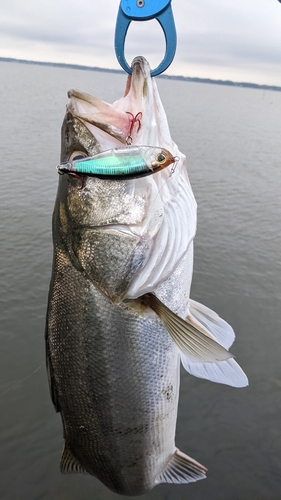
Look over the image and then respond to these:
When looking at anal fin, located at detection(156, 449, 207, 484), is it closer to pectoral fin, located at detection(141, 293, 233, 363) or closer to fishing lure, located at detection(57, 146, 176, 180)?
pectoral fin, located at detection(141, 293, 233, 363)

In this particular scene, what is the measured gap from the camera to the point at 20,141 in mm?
17906

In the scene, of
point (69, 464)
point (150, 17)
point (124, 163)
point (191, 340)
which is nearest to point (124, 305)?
point (191, 340)

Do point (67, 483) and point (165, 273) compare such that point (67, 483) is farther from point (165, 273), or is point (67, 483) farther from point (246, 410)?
point (165, 273)

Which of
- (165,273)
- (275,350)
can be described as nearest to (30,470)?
(165,273)

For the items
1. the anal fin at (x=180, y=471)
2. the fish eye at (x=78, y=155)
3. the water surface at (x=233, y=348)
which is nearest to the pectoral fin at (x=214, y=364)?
the anal fin at (x=180, y=471)

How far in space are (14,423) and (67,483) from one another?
118cm

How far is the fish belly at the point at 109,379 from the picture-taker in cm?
188

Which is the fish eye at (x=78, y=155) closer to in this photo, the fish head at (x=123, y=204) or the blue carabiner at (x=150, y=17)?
the fish head at (x=123, y=204)

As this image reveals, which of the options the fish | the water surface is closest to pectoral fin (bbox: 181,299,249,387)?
the fish

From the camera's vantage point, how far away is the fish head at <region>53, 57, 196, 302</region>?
172 cm

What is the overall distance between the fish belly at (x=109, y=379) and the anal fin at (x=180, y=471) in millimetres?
104

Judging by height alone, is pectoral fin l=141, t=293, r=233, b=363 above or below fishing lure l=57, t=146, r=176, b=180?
below

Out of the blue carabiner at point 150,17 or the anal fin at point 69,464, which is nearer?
the blue carabiner at point 150,17

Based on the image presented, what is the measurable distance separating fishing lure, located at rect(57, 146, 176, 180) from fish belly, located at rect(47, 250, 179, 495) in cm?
54
